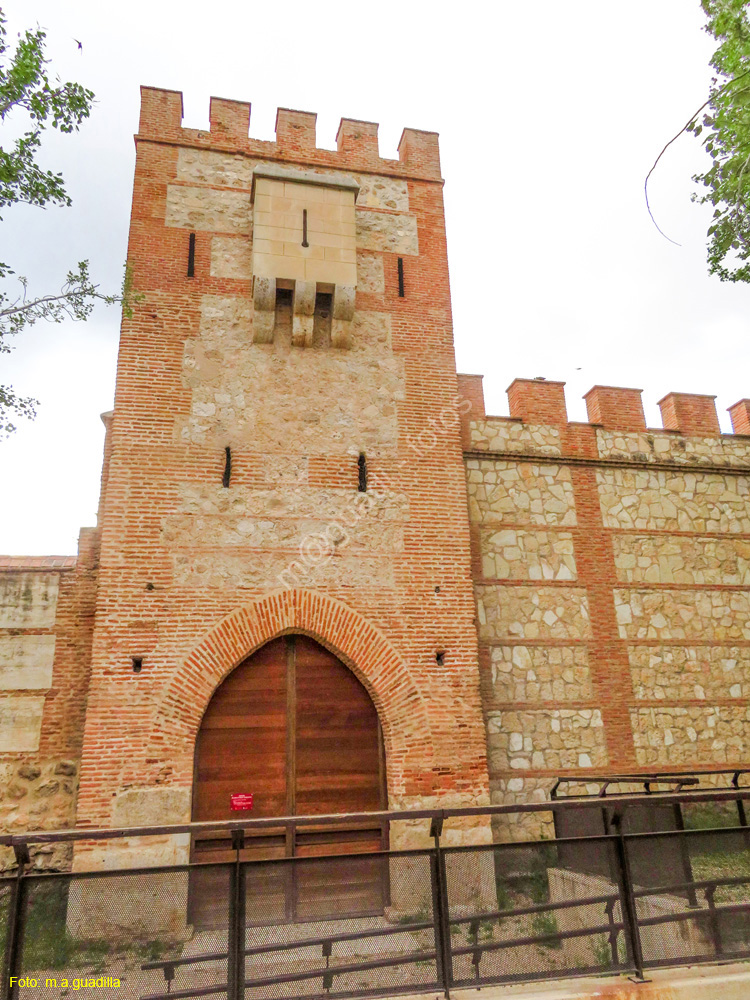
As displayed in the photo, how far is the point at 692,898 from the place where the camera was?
515 centimetres

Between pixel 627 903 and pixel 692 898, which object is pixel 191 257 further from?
pixel 692 898

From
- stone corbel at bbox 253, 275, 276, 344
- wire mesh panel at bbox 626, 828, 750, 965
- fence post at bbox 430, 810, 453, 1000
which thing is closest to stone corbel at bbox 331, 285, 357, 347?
stone corbel at bbox 253, 275, 276, 344

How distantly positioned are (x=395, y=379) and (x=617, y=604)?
4303 millimetres

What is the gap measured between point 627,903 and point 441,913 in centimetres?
130

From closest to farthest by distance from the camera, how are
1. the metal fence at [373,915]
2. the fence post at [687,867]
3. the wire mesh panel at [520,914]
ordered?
the metal fence at [373,915] < the wire mesh panel at [520,914] < the fence post at [687,867]

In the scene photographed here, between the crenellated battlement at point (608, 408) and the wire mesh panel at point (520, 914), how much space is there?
6313 mm

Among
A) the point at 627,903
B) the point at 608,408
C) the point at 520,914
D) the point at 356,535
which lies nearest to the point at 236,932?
the point at 520,914

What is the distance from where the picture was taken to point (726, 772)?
8555mm

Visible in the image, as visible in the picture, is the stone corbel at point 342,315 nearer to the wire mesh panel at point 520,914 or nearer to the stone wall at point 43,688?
the stone wall at point 43,688

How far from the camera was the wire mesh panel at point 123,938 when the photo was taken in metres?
A: 3.90

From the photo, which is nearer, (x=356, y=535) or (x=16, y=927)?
(x=16, y=927)

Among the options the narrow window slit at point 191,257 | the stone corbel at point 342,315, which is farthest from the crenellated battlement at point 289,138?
the stone corbel at point 342,315

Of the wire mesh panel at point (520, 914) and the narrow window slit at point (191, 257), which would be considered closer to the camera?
the wire mesh panel at point (520, 914)

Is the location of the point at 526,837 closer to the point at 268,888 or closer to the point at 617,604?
the point at 617,604
